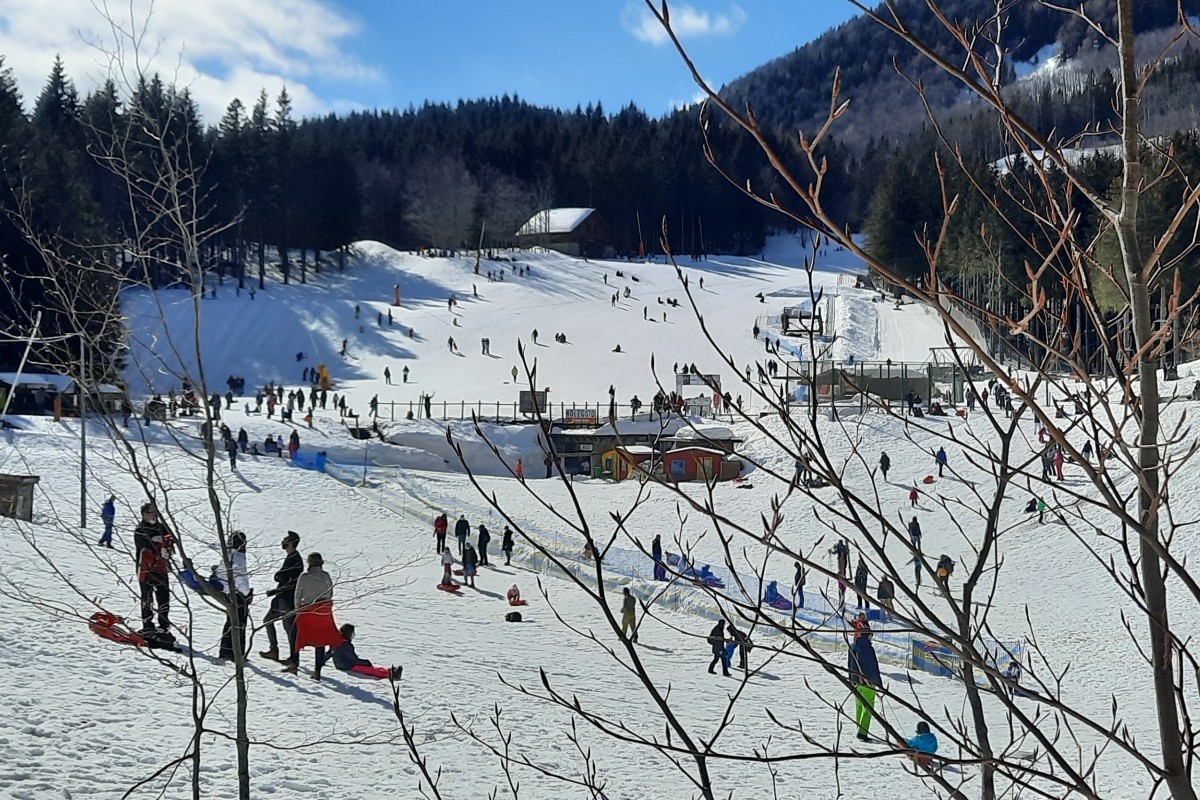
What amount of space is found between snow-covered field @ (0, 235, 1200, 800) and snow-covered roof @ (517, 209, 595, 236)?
1678 inches

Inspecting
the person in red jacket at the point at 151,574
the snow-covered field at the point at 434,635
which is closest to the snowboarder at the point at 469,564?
the snow-covered field at the point at 434,635

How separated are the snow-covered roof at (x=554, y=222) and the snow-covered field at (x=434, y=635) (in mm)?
42628

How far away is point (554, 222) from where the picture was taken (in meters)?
85.8

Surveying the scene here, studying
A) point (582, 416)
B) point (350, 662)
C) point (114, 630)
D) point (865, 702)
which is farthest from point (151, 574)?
point (582, 416)

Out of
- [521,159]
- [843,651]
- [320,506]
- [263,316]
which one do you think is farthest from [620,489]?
[521,159]

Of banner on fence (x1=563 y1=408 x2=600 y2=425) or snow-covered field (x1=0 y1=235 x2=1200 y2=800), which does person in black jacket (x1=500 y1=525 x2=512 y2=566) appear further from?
banner on fence (x1=563 y1=408 x2=600 y2=425)

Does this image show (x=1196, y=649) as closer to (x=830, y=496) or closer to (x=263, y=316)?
(x=830, y=496)

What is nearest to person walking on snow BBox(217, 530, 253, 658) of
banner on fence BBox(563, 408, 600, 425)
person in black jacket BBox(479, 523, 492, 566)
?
person in black jacket BBox(479, 523, 492, 566)

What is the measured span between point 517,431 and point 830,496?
12928mm

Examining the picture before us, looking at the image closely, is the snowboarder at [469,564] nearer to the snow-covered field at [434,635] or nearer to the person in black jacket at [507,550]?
the snow-covered field at [434,635]

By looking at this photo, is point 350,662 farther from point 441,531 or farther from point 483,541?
point 441,531

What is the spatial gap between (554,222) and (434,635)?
2896 inches

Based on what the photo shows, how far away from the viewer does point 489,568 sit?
65.1 ft

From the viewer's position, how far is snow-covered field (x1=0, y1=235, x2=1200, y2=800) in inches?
332
